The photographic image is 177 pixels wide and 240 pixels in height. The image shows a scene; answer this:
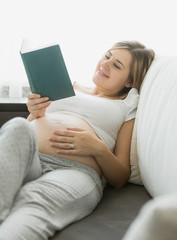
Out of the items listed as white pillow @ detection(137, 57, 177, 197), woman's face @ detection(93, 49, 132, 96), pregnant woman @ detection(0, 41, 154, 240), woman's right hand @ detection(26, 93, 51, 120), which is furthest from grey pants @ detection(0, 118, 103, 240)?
woman's face @ detection(93, 49, 132, 96)

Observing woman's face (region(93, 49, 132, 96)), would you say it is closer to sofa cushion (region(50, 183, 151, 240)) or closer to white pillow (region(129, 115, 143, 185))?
white pillow (region(129, 115, 143, 185))

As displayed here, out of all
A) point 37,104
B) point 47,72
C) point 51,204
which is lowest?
point 51,204

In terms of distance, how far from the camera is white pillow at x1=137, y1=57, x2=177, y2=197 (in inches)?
39.4

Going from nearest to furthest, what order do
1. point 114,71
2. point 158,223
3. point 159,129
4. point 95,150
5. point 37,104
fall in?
point 158,223
point 159,129
point 95,150
point 37,104
point 114,71

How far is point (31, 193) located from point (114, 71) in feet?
2.41

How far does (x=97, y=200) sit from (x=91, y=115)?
15.7 inches

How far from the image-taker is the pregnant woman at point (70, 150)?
91 centimetres

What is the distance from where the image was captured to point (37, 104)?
135 cm

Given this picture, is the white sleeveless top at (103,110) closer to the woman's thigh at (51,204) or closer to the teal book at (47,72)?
the teal book at (47,72)

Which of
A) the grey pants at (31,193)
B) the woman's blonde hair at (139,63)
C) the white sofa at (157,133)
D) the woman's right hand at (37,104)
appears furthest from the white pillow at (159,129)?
the woman's right hand at (37,104)

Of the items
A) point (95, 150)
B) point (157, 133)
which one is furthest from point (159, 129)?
point (95, 150)

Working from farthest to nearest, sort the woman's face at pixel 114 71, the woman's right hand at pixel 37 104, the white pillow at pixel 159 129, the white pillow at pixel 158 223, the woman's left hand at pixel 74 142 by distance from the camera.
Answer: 1. the woman's face at pixel 114 71
2. the woman's right hand at pixel 37 104
3. the woman's left hand at pixel 74 142
4. the white pillow at pixel 159 129
5. the white pillow at pixel 158 223

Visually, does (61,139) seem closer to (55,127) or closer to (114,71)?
(55,127)

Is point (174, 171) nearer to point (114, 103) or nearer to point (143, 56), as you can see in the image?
point (114, 103)
